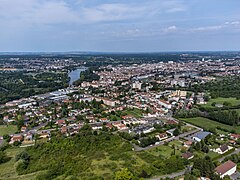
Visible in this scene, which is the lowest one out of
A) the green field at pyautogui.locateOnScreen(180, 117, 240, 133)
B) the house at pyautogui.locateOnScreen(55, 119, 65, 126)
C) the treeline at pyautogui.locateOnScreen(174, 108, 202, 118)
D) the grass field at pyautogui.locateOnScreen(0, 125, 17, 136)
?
the grass field at pyautogui.locateOnScreen(0, 125, 17, 136)

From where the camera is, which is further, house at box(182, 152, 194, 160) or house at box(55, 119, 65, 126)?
house at box(55, 119, 65, 126)

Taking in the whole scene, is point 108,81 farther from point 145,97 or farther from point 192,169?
point 192,169

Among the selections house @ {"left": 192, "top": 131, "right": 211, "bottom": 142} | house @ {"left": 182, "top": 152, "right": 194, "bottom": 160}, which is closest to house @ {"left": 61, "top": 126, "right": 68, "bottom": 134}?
house @ {"left": 182, "top": 152, "right": 194, "bottom": 160}

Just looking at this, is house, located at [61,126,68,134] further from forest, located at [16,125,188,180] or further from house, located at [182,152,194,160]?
house, located at [182,152,194,160]

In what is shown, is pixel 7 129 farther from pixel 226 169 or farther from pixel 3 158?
pixel 226 169

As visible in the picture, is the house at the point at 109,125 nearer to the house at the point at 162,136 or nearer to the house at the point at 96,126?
the house at the point at 96,126

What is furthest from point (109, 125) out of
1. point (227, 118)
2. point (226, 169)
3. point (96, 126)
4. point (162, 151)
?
point (226, 169)

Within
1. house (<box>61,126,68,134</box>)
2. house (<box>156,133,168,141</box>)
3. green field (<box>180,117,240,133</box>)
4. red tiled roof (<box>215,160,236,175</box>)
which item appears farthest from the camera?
green field (<box>180,117,240,133</box>)

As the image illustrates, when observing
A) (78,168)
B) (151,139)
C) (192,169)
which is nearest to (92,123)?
(151,139)
